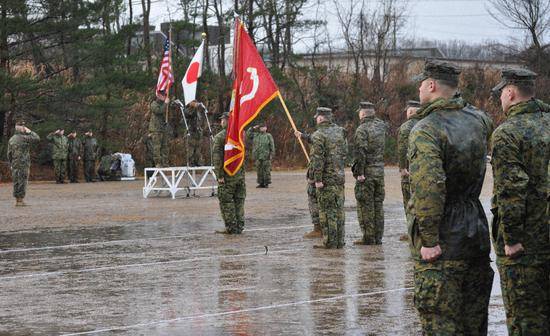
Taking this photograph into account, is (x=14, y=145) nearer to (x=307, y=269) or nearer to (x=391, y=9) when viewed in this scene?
(x=307, y=269)

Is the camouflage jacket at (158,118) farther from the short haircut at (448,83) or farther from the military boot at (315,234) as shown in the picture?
the short haircut at (448,83)

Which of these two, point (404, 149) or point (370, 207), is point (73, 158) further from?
point (404, 149)

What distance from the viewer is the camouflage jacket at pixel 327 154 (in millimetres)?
14680

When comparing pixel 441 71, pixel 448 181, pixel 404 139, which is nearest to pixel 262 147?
pixel 404 139

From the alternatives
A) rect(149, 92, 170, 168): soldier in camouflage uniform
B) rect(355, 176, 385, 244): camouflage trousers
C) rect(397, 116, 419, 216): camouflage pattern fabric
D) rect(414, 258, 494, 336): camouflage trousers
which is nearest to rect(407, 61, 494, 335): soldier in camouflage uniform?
rect(414, 258, 494, 336): camouflage trousers

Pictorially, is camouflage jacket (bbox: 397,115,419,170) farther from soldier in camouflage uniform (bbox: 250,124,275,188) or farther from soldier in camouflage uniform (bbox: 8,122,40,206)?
soldier in camouflage uniform (bbox: 250,124,275,188)

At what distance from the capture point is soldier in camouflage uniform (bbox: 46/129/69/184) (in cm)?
3541

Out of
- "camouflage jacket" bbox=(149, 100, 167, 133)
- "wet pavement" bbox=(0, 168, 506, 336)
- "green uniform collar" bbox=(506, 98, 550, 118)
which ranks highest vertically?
"camouflage jacket" bbox=(149, 100, 167, 133)

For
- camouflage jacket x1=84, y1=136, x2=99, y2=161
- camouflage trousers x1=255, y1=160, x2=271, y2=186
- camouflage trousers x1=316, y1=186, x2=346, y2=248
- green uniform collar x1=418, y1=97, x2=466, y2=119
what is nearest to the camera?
green uniform collar x1=418, y1=97, x2=466, y2=119

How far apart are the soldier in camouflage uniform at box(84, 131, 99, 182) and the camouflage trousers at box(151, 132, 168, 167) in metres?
8.93

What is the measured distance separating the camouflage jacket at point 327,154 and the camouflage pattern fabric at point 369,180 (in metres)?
0.58

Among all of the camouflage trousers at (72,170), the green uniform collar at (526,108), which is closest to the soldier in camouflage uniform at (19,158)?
the camouflage trousers at (72,170)

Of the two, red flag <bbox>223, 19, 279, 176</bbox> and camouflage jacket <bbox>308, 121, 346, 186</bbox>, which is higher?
red flag <bbox>223, 19, 279, 176</bbox>

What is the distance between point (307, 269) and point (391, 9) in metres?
48.8
